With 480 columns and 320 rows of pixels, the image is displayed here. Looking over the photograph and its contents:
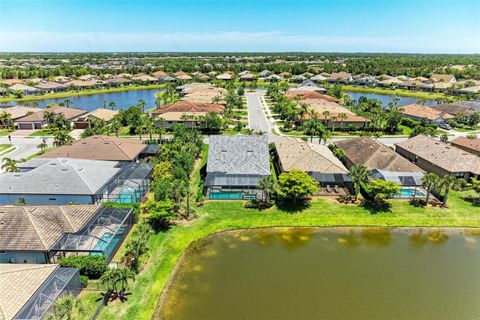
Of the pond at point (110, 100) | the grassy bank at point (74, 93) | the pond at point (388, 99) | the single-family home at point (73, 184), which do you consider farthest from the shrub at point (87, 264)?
the grassy bank at point (74, 93)

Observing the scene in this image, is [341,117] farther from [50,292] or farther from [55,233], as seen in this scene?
[50,292]

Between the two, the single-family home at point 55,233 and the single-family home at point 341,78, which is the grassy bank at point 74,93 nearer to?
the single-family home at point 341,78

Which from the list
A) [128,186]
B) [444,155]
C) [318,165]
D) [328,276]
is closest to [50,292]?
[128,186]

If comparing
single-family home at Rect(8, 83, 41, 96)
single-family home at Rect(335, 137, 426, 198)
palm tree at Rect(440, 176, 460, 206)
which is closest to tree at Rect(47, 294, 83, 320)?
single-family home at Rect(335, 137, 426, 198)

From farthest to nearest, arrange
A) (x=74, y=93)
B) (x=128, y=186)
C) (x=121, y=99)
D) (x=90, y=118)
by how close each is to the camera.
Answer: (x=74, y=93), (x=121, y=99), (x=90, y=118), (x=128, y=186)

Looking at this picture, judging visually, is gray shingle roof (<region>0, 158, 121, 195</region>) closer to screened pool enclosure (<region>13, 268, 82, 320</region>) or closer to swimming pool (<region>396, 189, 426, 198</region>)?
screened pool enclosure (<region>13, 268, 82, 320</region>)

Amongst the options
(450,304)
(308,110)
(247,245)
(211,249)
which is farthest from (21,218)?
(308,110)
